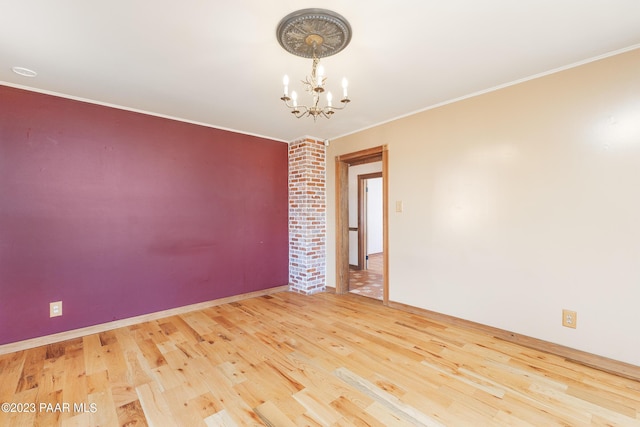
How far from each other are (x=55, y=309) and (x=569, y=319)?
14.6 ft

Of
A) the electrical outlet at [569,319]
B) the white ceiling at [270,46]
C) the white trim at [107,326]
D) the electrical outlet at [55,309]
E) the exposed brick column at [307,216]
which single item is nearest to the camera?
the white ceiling at [270,46]

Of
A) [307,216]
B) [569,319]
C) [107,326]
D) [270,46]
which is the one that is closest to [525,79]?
[569,319]

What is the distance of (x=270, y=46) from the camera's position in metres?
1.82

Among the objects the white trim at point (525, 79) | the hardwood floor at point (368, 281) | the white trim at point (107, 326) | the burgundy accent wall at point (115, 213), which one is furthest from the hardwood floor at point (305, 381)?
the white trim at point (525, 79)

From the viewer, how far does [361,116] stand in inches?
125

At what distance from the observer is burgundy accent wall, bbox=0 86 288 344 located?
7.65 feet

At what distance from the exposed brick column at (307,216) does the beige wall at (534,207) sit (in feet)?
Answer: 4.41

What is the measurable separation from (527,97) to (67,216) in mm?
4320

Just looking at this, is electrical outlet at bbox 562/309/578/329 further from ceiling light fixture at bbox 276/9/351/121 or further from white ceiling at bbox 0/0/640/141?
ceiling light fixture at bbox 276/9/351/121

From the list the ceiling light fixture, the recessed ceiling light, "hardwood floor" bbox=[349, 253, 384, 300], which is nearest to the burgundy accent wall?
the recessed ceiling light

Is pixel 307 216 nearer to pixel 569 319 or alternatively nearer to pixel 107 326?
pixel 107 326

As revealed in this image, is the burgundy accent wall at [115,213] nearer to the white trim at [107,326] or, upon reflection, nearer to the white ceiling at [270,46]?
the white trim at [107,326]

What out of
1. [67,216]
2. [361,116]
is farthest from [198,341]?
[361,116]

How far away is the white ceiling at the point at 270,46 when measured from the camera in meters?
1.50
